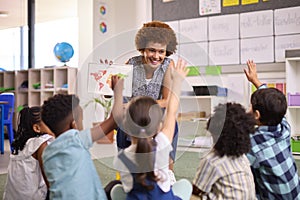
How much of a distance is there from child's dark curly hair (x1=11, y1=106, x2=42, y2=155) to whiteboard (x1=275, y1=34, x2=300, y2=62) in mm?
2897

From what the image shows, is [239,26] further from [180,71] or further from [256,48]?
[180,71]

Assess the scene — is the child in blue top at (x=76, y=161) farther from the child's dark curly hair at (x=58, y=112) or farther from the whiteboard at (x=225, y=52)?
the whiteboard at (x=225, y=52)

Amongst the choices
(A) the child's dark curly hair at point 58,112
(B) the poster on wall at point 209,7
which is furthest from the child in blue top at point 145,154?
(B) the poster on wall at point 209,7

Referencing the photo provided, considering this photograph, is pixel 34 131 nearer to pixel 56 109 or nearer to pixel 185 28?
pixel 56 109

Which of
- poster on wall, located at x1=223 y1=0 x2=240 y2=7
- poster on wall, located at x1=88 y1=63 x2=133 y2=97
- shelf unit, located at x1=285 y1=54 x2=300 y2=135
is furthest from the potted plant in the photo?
poster on wall, located at x1=223 y1=0 x2=240 y2=7

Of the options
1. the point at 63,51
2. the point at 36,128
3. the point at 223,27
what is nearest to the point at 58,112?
the point at 36,128

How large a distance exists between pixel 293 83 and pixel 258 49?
517mm

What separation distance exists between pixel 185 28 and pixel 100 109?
349 cm

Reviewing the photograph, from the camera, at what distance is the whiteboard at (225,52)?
4410mm

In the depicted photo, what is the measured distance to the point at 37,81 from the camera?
6629 mm

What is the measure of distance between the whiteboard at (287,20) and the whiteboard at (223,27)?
434mm

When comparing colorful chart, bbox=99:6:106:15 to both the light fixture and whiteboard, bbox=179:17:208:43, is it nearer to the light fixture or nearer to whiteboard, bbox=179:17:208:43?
whiteboard, bbox=179:17:208:43


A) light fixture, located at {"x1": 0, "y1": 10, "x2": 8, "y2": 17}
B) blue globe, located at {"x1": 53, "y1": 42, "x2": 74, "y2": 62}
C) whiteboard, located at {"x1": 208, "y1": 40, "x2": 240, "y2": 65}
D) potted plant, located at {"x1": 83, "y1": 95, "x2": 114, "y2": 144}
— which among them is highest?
light fixture, located at {"x1": 0, "y1": 10, "x2": 8, "y2": 17}

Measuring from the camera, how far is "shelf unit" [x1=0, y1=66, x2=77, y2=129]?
20.0 feet
